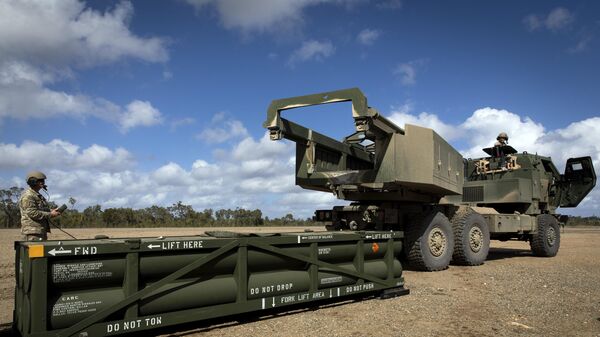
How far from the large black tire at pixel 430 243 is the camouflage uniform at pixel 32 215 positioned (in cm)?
653

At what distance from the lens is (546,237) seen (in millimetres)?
14250

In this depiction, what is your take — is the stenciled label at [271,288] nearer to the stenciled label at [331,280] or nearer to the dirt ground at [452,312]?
the dirt ground at [452,312]

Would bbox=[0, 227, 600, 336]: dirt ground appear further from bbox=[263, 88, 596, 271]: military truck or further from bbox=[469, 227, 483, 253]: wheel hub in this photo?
bbox=[469, 227, 483, 253]: wheel hub

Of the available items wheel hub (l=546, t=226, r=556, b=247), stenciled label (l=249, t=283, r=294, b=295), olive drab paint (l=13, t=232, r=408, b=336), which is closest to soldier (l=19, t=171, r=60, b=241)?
olive drab paint (l=13, t=232, r=408, b=336)

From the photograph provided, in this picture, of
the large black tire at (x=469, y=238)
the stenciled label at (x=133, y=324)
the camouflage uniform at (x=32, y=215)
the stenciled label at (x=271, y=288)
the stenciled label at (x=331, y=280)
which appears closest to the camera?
the stenciled label at (x=133, y=324)

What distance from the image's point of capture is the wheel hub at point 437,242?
32.4ft

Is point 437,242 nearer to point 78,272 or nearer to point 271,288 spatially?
point 271,288

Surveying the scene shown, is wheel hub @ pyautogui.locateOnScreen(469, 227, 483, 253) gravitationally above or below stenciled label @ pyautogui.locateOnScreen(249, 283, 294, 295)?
above

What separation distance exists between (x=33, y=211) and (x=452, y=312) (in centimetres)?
568

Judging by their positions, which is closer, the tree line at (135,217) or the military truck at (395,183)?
the military truck at (395,183)

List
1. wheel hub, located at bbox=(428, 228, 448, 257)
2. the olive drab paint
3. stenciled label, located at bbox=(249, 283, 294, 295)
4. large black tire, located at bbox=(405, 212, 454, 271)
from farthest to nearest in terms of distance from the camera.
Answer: wheel hub, located at bbox=(428, 228, 448, 257)
large black tire, located at bbox=(405, 212, 454, 271)
stenciled label, located at bbox=(249, 283, 294, 295)
the olive drab paint

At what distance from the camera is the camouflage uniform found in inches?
245

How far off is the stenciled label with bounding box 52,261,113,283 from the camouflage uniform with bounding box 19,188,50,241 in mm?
2149

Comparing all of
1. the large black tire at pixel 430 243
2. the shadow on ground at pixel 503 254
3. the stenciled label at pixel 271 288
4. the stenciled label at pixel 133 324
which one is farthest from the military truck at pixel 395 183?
the stenciled label at pixel 133 324
